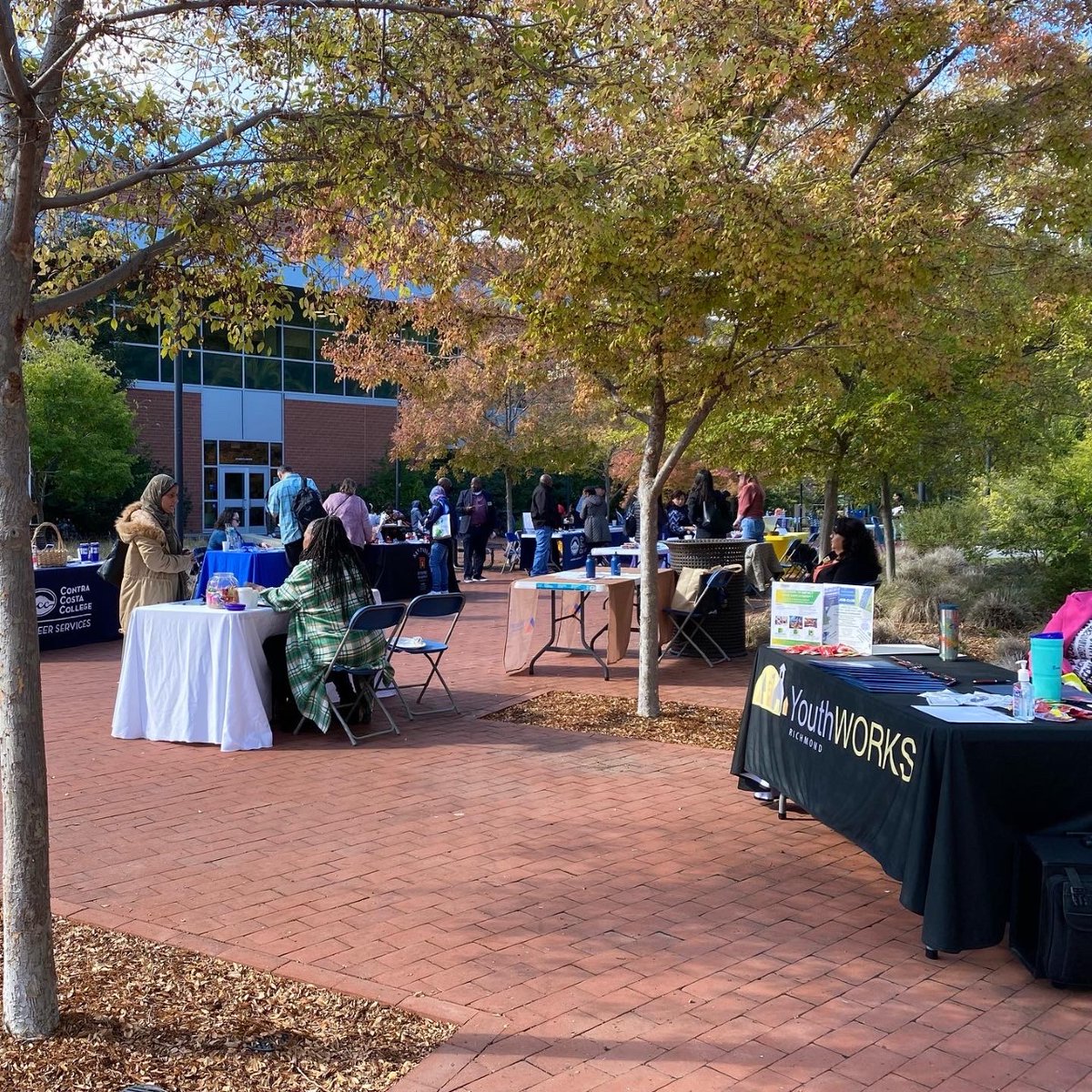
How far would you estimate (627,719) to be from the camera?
902 centimetres

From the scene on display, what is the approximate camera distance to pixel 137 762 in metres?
7.71

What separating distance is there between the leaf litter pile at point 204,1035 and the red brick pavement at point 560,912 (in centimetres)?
13

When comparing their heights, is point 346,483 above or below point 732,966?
above

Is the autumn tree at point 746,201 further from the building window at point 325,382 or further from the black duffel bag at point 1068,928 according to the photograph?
the building window at point 325,382

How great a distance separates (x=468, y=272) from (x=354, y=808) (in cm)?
459

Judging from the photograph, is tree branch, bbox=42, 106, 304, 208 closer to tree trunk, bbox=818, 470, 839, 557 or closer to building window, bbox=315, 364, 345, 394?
tree trunk, bbox=818, 470, 839, 557

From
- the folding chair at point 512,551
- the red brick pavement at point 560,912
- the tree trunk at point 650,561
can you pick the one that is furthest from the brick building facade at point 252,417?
the red brick pavement at point 560,912

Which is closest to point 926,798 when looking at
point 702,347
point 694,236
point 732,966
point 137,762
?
point 732,966

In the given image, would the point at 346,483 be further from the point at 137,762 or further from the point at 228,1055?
the point at 228,1055

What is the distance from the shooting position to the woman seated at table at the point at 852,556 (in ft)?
30.6

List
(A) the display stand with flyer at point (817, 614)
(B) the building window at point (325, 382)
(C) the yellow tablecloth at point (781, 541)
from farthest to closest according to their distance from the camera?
(B) the building window at point (325, 382)
(C) the yellow tablecloth at point (781, 541)
(A) the display stand with flyer at point (817, 614)

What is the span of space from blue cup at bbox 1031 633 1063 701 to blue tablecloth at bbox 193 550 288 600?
424 inches

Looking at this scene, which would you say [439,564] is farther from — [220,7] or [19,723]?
[19,723]

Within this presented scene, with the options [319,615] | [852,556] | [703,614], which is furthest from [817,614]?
[703,614]
